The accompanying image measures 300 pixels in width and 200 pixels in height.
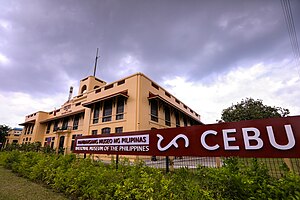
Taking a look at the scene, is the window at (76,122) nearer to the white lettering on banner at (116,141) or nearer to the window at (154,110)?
the window at (154,110)

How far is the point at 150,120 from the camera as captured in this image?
14445 millimetres

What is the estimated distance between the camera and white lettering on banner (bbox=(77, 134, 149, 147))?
5.74 meters

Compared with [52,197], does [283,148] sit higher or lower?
higher

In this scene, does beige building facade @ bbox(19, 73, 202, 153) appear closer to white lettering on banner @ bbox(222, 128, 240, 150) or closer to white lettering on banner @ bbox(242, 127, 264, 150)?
white lettering on banner @ bbox(222, 128, 240, 150)

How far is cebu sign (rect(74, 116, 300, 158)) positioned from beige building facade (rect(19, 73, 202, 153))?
726cm

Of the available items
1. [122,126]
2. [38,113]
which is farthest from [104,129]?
[38,113]

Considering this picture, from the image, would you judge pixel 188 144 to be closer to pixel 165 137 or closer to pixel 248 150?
pixel 165 137

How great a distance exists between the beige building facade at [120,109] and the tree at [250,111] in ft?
22.5

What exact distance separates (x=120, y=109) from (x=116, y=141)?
8.57 meters

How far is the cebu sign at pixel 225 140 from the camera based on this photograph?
3.28 metres

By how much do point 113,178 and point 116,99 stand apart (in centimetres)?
1213

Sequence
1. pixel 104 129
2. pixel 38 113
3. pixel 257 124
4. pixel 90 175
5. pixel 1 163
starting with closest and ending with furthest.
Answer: pixel 257 124, pixel 90 175, pixel 1 163, pixel 104 129, pixel 38 113

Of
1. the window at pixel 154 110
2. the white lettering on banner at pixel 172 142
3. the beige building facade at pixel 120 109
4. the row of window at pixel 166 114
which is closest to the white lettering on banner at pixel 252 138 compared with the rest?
the white lettering on banner at pixel 172 142

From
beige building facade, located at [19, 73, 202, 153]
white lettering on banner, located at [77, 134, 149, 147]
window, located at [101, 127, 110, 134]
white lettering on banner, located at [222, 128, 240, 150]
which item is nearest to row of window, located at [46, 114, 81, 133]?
beige building facade, located at [19, 73, 202, 153]
